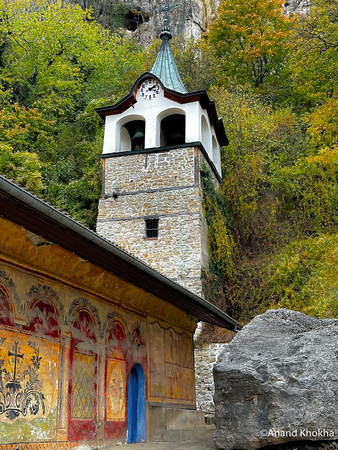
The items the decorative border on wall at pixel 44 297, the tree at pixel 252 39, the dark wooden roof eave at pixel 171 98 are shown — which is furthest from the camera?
the tree at pixel 252 39

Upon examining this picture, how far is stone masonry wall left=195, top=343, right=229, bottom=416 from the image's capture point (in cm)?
1602

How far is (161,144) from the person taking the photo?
20500 mm

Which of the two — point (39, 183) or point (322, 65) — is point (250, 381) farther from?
point (322, 65)

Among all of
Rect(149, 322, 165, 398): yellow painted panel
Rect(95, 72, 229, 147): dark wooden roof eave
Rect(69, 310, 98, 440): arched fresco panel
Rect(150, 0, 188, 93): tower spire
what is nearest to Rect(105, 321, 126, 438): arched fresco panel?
Rect(69, 310, 98, 440): arched fresco panel

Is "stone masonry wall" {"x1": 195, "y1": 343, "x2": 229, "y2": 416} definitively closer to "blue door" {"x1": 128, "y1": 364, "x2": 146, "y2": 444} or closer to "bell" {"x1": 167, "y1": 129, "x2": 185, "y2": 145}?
"blue door" {"x1": 128, "y1": 364, "x2": 146, "y2": 444}

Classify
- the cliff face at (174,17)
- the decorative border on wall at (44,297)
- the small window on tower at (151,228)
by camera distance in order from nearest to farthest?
the decorative border on wall at (44,297)
the small window on tower at (151,228)
the cliff face at (174,17)

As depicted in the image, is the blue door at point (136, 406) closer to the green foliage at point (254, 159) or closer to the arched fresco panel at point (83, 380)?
the arched fresco panel at point (83, 380)

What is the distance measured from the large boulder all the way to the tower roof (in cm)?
1418

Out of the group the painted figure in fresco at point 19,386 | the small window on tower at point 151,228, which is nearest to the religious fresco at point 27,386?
the painted figure in fresco at point 19,386

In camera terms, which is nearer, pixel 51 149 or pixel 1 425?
pixel 1 425

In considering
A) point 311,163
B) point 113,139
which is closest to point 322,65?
point 311,163

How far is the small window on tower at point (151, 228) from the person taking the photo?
60.4 ft

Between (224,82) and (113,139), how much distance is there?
10519mm

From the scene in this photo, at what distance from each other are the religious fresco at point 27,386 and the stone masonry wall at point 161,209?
31.9 feet
